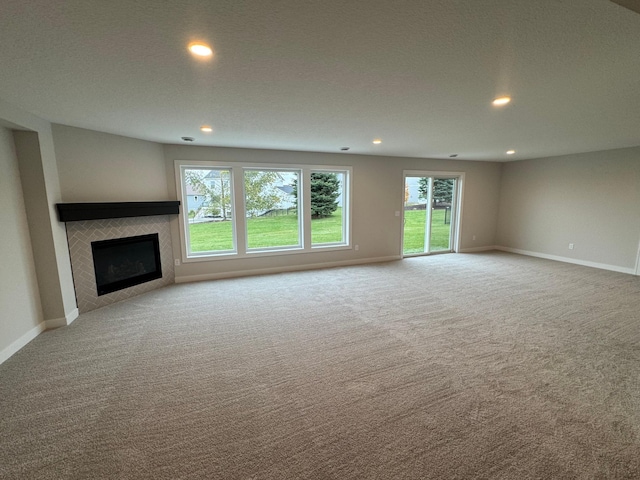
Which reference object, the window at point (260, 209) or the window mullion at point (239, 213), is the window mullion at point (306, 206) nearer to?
the window at point (260, 209)

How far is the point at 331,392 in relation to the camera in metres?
2.02

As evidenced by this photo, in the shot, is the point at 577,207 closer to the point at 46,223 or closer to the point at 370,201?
the point at 370,201

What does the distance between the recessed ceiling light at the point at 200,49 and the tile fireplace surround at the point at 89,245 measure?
306 cm

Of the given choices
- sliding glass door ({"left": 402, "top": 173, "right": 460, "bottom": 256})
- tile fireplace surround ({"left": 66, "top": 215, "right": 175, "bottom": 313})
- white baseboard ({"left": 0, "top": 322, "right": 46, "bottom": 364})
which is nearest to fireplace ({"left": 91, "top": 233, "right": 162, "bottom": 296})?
tile fireplace surround ({"left": 66, "top": 215, "right": 175, "bottom": 313})

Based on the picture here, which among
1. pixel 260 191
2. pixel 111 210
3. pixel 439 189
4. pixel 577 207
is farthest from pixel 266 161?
pixel 577 207

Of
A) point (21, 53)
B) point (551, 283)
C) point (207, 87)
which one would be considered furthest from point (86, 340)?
point (551, 283)

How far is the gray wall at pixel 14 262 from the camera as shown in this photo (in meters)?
2.54

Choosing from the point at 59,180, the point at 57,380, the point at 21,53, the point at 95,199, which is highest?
the point at 21,53

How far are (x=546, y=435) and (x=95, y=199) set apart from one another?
16.9ft

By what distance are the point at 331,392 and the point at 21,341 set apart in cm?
316

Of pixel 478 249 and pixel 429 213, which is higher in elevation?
pixel 429 213

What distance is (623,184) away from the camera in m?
5.03

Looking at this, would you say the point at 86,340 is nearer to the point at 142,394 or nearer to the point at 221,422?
the point at 142,394

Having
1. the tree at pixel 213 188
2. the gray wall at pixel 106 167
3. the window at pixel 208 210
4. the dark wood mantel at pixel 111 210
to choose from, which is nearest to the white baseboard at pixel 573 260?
the window at pixel 208 210
